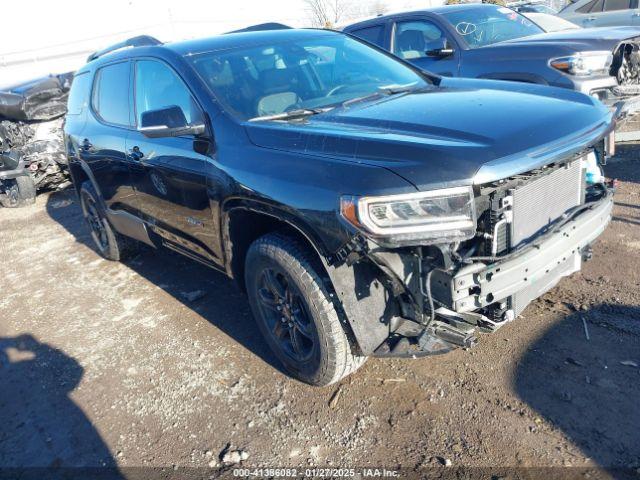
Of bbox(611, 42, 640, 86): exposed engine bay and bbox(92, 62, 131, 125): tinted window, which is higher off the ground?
bbox(92, 62, 131, 125): tinted window

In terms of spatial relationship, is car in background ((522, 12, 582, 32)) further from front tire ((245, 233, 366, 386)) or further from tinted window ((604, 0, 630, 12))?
front tire ((245, 233, 366, 386))

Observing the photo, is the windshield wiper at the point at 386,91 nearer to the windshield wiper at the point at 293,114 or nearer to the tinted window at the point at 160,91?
the windshield wiper at the point at 293,114

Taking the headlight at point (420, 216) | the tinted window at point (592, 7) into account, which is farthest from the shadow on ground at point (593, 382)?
the tinted window at point (592, 7)

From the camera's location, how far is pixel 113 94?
441 cm

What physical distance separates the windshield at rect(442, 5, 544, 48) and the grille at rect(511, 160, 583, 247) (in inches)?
161

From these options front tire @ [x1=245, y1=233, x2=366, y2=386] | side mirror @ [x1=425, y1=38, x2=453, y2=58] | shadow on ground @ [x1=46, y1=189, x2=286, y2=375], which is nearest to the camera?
front tire @ [x1=245, y1=233, x2=366, y2=386]

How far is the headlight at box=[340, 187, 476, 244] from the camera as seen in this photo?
2.25 m

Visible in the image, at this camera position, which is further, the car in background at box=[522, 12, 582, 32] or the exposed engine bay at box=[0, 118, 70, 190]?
the exposed engine bay at box=[0, 118, 70, 190]

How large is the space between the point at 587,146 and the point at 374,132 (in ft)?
3.54

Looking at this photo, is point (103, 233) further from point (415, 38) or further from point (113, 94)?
point (415, 38)

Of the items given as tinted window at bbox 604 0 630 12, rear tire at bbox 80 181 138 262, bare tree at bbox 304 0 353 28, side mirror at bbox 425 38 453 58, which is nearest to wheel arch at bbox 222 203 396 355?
rear tire at bbox 80 181 138 262

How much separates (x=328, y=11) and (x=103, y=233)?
26989 millimetres

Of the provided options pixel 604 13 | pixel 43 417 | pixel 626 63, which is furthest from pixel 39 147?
pixel 604 13

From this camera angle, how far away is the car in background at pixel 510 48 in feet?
18.2
